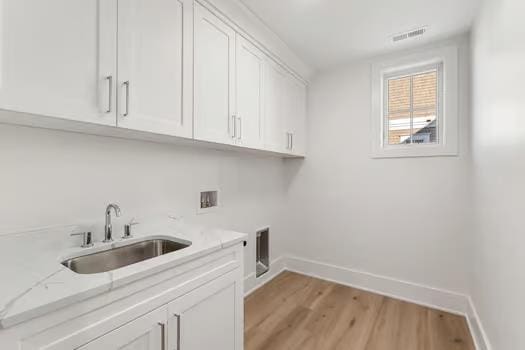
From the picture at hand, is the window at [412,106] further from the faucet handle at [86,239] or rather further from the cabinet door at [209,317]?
the faucet handle at [86,239]

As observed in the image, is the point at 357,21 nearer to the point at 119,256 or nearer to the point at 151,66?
the point at 151,66

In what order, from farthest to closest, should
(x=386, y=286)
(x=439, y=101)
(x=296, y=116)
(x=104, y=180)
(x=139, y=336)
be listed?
(x=296, y=116), (x=386, y=286), (x=439, y=101), (x=104, y=180), (x=139, y=336)

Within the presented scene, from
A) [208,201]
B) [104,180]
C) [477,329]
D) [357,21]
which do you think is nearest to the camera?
[104,180]

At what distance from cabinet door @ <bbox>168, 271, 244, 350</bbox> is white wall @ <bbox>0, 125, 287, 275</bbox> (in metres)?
0.68

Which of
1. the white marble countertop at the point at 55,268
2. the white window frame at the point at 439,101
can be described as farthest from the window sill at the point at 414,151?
the white marble countertop at the point at 55,268

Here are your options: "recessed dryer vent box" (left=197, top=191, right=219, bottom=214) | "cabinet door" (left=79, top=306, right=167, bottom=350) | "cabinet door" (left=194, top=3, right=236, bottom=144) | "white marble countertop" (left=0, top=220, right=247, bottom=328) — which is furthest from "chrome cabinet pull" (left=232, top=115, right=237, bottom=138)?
"cabinet door" (left=79, top=306, right=167, bottom=350)

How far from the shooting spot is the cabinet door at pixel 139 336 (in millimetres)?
841

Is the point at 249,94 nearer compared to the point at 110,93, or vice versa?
the point at 110,93

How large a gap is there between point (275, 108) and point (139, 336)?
2026 mm

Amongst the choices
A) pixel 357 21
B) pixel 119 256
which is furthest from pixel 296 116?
pixel 119 256

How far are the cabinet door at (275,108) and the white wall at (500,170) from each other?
155cm

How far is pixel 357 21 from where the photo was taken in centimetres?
201

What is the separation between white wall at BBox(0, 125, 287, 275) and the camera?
115 cm

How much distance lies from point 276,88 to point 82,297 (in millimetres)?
2174
